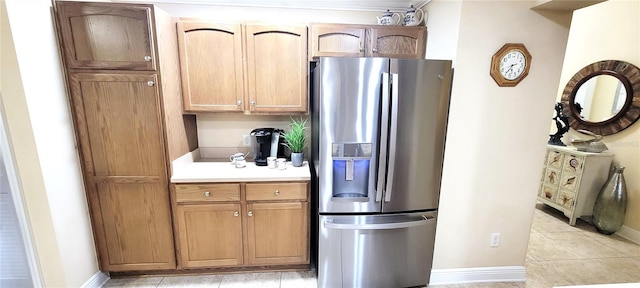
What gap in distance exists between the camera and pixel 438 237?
6.59 ft

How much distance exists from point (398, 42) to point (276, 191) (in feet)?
5.17

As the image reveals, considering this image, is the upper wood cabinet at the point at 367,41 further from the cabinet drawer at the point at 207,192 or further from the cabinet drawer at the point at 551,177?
the cabinet drawer at the point at 551,177

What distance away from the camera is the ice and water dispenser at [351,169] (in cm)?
171

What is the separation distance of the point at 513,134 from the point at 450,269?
1182 mm

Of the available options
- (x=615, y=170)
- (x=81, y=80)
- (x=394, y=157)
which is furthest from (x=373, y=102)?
(x=615, y=170)

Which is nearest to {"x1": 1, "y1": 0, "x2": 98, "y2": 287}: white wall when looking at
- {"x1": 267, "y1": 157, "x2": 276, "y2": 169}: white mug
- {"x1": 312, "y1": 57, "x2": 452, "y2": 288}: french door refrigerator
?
{"x1": 267, "y1": 157, "x2": 276, "y2": 169}: white mug

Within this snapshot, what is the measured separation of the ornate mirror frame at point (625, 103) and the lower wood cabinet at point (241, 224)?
3545 millimetres

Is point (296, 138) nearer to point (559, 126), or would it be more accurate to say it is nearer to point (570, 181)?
point (570, 181)

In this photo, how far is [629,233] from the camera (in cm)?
273

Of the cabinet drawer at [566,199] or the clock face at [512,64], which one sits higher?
the clock face at [512,64]

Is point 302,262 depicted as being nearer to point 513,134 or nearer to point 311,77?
point 311,77

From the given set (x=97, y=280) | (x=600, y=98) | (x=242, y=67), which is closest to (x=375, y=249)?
(x=242, y=67)

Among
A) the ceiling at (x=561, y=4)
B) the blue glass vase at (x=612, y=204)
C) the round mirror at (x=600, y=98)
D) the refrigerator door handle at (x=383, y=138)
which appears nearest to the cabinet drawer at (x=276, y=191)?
the refrigerator door handle at (x=383, y=138)

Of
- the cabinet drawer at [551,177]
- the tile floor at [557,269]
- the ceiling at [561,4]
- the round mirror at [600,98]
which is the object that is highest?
the ceiling at [561,4]
